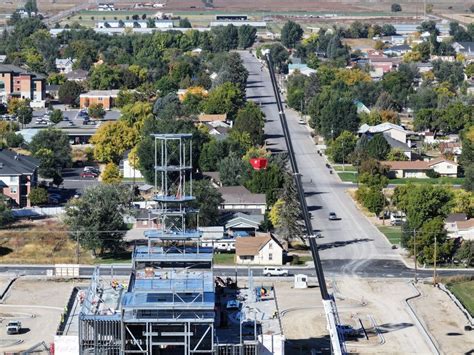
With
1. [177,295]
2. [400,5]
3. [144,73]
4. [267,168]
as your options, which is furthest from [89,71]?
[400,5]

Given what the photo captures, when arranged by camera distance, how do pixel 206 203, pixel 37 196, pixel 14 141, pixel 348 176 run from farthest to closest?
1. pixel 14 141
2. pixel 348 176
3. pixel 37 196
4. pixel 206 203

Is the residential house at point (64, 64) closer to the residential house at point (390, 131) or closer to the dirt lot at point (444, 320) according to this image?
the residential house at point (390, 131)

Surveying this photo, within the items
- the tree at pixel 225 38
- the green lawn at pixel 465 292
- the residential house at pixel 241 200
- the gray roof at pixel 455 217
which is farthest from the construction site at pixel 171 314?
the tree at pixel 225 38

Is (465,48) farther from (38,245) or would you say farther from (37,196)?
(38,245)

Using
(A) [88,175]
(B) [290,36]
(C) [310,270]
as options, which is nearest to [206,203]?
(C) [310,270]

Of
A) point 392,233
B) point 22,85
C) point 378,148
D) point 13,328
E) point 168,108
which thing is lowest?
point 392,233

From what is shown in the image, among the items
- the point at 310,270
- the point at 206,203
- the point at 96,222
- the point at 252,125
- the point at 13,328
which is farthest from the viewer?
the point at 252,125

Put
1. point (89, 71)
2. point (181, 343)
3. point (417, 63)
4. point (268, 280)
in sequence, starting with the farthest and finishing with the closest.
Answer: point (417, 63), point (89, 71), point (268, 280), point (181, 343)

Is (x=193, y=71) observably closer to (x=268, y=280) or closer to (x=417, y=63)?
(x=417, y=63)
